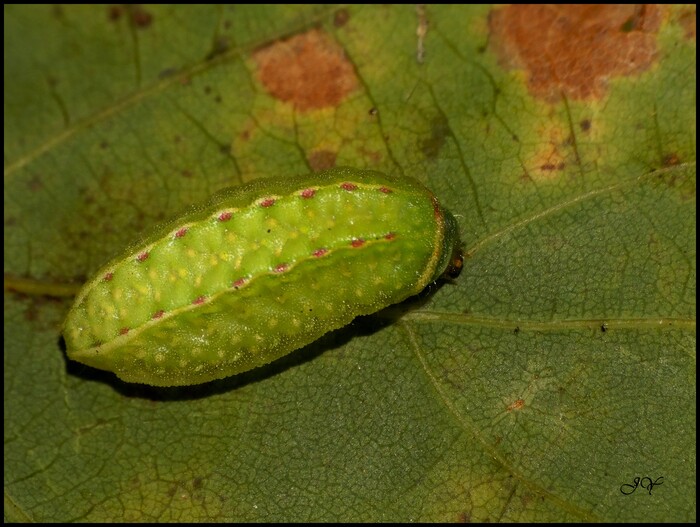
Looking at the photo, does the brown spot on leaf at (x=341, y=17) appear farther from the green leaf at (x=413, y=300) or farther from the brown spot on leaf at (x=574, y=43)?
the brown spot on leaf at (x=574, y=43)

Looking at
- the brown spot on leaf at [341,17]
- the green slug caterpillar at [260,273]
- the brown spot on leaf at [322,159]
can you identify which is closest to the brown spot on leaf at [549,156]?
the green slug caterpillar at [260,273]

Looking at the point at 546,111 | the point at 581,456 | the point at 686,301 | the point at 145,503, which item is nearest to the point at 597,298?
the point at 686,301

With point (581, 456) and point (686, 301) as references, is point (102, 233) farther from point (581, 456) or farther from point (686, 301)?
point (686, 301)
